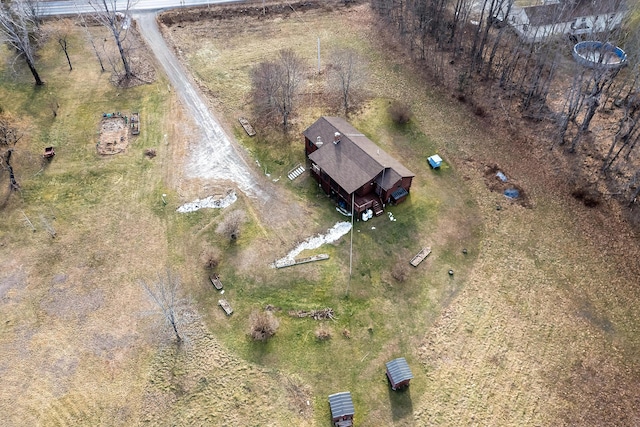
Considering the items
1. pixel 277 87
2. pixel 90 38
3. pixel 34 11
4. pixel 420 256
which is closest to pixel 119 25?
pixel 90 38

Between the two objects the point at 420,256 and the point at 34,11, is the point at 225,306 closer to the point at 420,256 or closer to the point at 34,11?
the point at 420,256

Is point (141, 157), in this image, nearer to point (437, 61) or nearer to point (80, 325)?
point (80, 325)

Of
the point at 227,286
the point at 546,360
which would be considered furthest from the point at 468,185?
the point at 227,286

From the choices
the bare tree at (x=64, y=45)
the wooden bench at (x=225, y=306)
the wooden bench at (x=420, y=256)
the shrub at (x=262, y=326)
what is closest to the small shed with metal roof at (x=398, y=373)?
the shrub at (x=262, y=326)

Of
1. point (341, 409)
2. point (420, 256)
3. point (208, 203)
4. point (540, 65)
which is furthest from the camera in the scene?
point (540, 65)

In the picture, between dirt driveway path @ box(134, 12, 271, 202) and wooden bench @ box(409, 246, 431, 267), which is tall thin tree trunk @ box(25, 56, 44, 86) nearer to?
dirt driveway path @ box(134, 12, 271, 202)

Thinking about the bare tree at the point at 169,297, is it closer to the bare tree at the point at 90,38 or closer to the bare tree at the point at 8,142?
the bare tree at the point at 8,142
